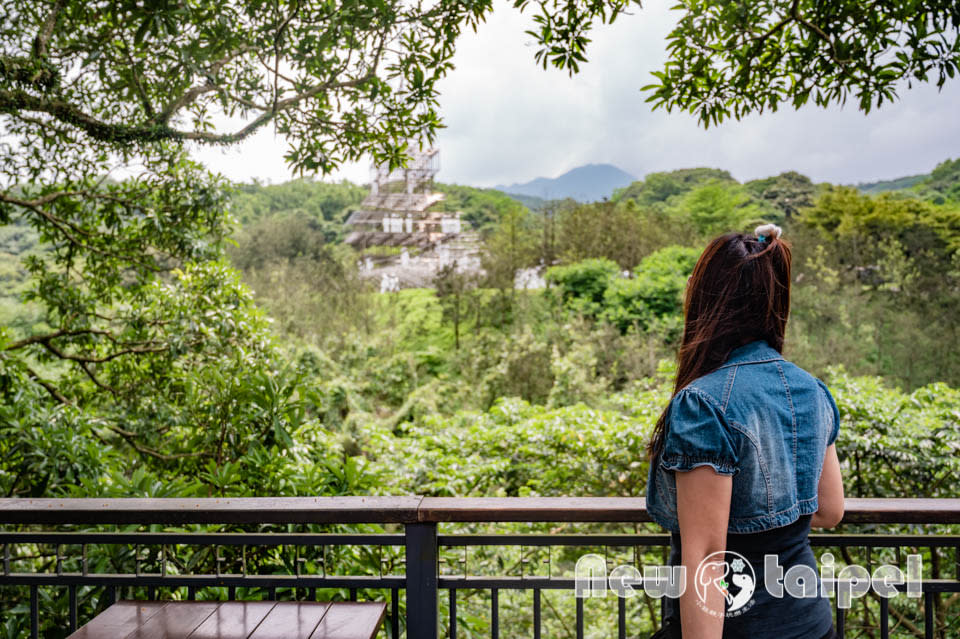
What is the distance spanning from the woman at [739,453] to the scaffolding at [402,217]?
19440mm

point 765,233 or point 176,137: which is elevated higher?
point 176,137

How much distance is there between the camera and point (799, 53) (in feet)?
7.30

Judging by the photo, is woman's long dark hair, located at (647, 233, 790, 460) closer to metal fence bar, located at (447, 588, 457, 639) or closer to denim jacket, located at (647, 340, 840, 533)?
denim jacket, located at (647, 340, 840, 533)

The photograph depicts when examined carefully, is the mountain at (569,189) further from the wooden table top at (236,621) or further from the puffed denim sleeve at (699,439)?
the puffed denim sleeve at (699,439)

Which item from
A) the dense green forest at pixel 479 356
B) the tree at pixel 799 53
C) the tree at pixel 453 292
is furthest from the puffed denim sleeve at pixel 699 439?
the tree at pixel 453 292

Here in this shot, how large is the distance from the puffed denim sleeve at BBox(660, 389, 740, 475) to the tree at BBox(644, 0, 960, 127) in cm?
184

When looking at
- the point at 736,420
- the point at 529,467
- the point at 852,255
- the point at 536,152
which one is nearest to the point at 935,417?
the point at 529,467

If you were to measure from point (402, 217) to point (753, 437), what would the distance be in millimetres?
20464

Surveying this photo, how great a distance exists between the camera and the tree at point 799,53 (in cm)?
198

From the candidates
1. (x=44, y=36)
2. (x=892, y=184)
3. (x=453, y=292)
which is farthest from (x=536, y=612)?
(x=892, y=184)

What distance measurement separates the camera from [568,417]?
404 centimetres

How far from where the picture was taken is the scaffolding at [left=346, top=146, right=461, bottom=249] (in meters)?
20.5

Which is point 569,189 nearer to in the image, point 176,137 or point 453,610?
point 176,137

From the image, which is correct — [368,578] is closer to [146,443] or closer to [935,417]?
[146,443]
